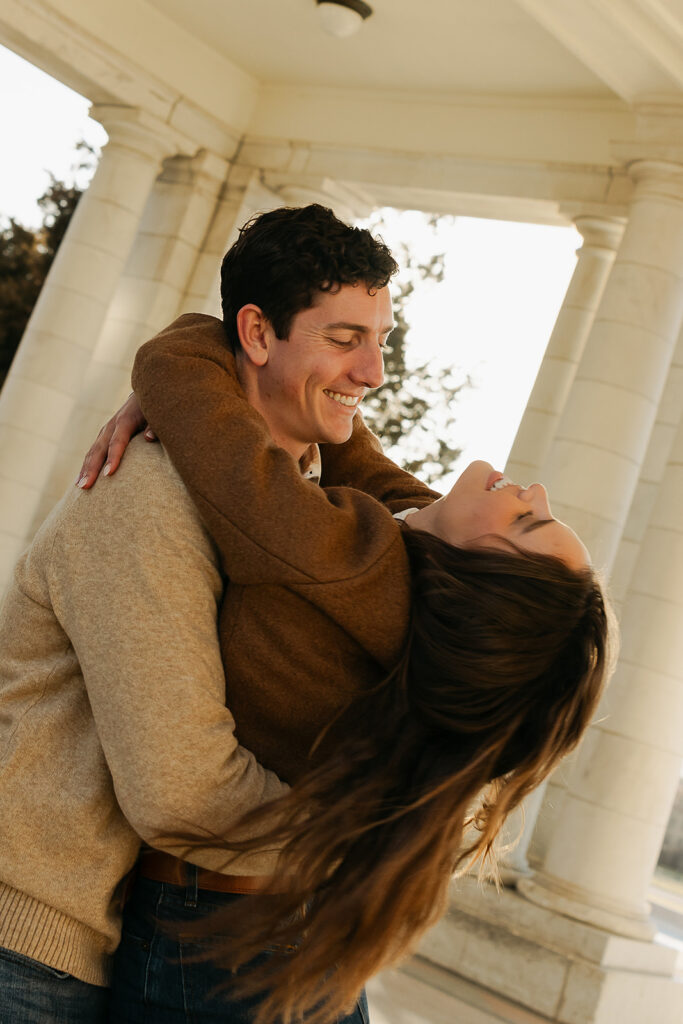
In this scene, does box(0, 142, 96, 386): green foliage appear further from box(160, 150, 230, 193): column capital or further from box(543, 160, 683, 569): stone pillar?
box(543, 160, 683, 569): stone pillar

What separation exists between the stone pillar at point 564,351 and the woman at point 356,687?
7.12 m

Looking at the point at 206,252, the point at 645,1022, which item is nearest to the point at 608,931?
the point at 645,1022

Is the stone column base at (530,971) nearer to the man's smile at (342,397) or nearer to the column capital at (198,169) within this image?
the man's smile at (342,397)

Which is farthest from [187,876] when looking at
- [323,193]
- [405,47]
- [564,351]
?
[323,193]

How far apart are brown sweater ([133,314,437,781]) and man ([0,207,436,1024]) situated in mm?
42

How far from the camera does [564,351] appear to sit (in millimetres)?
9047

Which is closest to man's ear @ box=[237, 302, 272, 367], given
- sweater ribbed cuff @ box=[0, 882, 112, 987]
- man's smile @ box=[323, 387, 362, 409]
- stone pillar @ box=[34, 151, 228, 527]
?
man's smile @ box=[323, 387, 362, 409]

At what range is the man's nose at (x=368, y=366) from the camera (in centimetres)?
198

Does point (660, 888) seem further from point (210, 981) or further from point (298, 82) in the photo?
point (210, 981)

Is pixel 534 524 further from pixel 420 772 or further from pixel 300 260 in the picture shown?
pixel 300 260

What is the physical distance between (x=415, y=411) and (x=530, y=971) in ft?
25.5

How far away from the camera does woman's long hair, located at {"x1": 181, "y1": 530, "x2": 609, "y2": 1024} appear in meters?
1.57

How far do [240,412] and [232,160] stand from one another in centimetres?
983

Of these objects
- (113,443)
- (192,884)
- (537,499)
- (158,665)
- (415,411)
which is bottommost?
(192,884)
